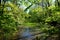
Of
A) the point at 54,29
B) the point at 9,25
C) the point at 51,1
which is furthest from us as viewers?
the point at 51,1

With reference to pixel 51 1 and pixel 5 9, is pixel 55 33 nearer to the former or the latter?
pixel 5 9

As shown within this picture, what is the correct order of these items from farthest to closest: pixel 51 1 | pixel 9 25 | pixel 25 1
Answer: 1. pixel 51 1
2. pixel 25 1
3. pixel 9 25

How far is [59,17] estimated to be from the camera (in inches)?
533

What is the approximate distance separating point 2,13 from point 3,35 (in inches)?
74.8

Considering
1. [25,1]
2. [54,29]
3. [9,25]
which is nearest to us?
[9,25]

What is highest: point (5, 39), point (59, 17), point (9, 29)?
point (59, 17)

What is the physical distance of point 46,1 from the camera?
2622cm

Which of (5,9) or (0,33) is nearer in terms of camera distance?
(0,33)

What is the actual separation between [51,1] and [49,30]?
11.7m

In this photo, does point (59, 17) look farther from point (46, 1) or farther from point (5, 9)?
point (46, 1)

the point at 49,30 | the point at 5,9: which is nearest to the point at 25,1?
the point at 5,9

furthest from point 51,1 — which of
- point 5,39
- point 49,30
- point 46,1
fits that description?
point 5,39

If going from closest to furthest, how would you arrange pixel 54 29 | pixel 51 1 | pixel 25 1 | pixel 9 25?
pixel 9 25 < pixel 54 29 < pixel 25 1 < pixel 51 1

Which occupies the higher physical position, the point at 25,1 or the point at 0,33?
the point at 25,1
